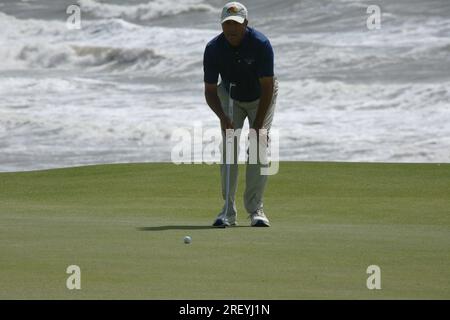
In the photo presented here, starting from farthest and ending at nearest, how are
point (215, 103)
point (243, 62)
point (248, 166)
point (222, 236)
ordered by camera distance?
point (248, 166), point (215, 103), point (243, 62), point (222, 236)

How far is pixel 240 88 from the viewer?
10.3m

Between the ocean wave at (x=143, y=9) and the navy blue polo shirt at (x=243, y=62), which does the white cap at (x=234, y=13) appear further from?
the ocean wave at (x=143, y=9)

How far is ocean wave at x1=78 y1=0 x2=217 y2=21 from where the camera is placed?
47.6 m

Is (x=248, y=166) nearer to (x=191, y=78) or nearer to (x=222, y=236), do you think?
(x=222, y=236)

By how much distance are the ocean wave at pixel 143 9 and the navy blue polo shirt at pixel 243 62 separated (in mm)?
37142

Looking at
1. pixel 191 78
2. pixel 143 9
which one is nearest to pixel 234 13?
pixel 191 78

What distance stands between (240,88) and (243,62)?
0.97ft

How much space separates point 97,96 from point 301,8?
12.4m

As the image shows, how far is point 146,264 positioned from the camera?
7578 millimetres

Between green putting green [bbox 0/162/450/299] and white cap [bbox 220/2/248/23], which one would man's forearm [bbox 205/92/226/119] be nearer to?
white cap [bbox 220/2/248/23]

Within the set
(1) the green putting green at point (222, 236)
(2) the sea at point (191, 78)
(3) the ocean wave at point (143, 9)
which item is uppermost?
(3) the ocean wave at point (143, 9)

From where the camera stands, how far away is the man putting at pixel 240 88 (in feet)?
32.6

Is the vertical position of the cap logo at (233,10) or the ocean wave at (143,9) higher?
the ocean wave at (143,9)

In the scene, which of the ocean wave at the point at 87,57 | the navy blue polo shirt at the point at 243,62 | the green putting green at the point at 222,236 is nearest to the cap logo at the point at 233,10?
the navy blue polo shirt at the point at 243,62
